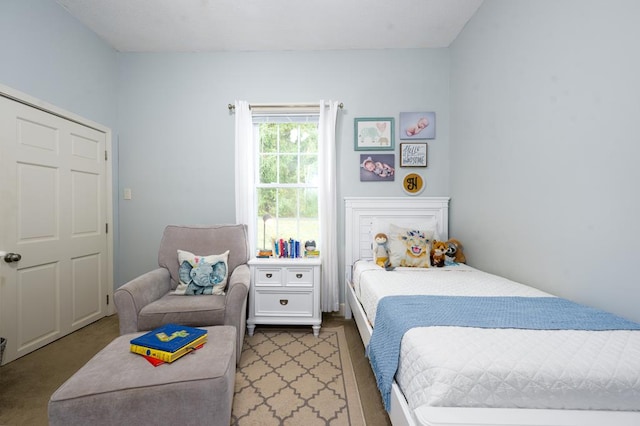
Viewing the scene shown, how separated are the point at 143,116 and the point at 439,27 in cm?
310

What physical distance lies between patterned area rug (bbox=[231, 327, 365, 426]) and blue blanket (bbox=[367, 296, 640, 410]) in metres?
0.40

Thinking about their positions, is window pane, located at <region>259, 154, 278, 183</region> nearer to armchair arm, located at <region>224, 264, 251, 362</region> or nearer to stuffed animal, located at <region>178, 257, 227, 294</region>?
stuffed animal, located at <region>178, 257, 227, 294</region>

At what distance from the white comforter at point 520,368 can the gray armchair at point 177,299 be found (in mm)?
1207

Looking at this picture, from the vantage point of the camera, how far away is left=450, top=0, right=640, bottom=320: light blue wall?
129cm

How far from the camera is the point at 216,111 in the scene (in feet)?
9.59

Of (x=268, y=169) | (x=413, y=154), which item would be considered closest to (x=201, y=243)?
→ (x=268, y=169)

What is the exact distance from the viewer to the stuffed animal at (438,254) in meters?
2.44

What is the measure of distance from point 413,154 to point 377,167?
0.40 m

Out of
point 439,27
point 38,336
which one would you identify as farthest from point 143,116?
point 439,27

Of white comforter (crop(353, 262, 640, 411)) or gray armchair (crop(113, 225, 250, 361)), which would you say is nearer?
white comforter (crop(353, 262, 640, 411))

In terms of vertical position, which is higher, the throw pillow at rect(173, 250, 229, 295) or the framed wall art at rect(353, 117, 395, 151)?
the framed wall art at rect(353, 117, 395, 151)

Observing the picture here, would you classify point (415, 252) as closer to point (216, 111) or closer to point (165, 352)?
point (165, 352)

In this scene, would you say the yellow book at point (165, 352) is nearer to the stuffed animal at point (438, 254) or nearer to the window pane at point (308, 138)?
the stuffed animal at point (438, 254)

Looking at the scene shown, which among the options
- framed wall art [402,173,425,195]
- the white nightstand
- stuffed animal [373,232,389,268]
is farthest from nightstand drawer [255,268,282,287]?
framed wall art [402,173,425,195]
